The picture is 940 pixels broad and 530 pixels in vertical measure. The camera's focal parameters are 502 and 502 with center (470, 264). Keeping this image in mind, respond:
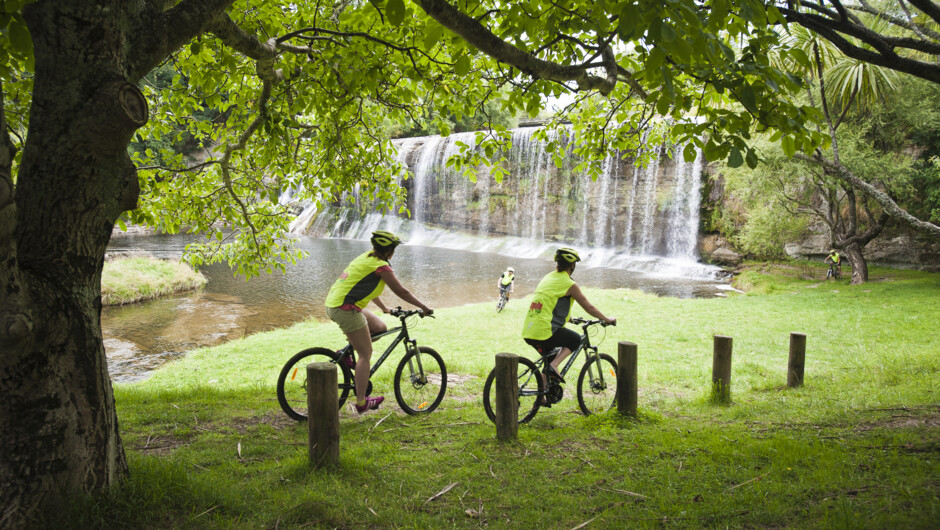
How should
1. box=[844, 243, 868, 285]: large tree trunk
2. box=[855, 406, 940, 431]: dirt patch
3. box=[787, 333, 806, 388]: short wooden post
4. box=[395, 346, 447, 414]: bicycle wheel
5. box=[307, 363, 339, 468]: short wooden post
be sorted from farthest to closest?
1. box=[844, 243, 868, 285]: large tree trunk
2. box=[787, 333, 806, 388]: short wooden post
3. box=[395, 346, 447, 414]: bicycle wheel
4. box=[855, 406, 940, 431]: dirt patch
5. box=[307, 363, 339, 468]: short wooden post

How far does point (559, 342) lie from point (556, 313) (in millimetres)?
310

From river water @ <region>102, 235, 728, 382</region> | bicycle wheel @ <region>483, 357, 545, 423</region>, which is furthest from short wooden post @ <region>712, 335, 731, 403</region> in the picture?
river water @ <region>102, 235, 728, 382</region>

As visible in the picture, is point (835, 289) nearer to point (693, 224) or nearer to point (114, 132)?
point (693, 224)

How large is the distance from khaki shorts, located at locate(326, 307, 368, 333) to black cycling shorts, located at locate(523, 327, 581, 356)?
70.1 inches

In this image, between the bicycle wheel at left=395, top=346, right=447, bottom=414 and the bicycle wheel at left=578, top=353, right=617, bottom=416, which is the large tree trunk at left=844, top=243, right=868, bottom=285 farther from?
the bicycle wheel at left=395, top=346, right=447, bottom=414

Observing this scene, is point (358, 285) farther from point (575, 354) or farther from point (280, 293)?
point (280, 293)

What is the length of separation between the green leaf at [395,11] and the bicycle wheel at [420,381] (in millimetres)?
3615

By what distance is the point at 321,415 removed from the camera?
370cm

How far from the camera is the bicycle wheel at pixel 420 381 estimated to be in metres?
5.54

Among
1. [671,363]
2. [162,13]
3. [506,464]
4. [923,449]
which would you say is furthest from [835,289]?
[162,13]

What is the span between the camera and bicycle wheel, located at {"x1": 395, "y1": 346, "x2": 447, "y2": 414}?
554 cm

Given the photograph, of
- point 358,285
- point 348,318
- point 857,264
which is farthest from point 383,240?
point 857,264

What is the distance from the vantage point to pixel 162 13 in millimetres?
2943

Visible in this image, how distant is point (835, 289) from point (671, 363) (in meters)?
13.2
